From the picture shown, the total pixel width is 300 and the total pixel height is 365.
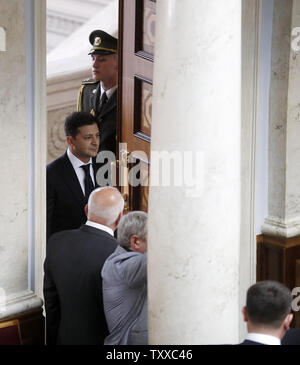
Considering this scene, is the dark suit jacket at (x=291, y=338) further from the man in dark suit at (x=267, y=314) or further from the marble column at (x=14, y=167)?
the marble column at (x=14, y=167)

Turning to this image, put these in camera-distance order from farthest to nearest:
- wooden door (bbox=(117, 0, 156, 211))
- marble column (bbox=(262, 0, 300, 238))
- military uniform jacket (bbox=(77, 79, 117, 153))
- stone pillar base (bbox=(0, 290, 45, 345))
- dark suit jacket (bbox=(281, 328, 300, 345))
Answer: military uniform jacket (bbox=(77, 79, 117, 153)), wooden door (bbox=(117, 0, 156, 211)), marble column (bbox=(262, 0, 300, 238)), stone pillar base (bbox=(0, 290, 45, 345)), dark suit jacket (bbox=(281, 328, 300, 345))

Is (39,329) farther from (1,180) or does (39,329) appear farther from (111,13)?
(111,13)

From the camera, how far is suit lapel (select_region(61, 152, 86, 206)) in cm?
518

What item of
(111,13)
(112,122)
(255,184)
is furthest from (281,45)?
(111,13)

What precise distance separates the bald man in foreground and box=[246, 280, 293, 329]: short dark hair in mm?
985

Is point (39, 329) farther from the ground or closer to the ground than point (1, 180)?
closer to the ground

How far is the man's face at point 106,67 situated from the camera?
5.81 m

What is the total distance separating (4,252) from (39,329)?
0.49 meters

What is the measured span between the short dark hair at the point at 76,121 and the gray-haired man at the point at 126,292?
208 cm

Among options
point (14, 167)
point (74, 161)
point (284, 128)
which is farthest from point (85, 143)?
point (14, 167)

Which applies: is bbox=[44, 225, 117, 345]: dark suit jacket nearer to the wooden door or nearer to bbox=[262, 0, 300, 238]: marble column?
the wooden door

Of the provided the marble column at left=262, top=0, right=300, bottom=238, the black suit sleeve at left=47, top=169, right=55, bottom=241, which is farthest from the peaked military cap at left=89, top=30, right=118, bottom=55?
the marble column at left=262, top=0, right=300, bottom=238

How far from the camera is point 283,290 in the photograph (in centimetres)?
277

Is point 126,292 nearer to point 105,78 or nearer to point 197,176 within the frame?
point 197,176
